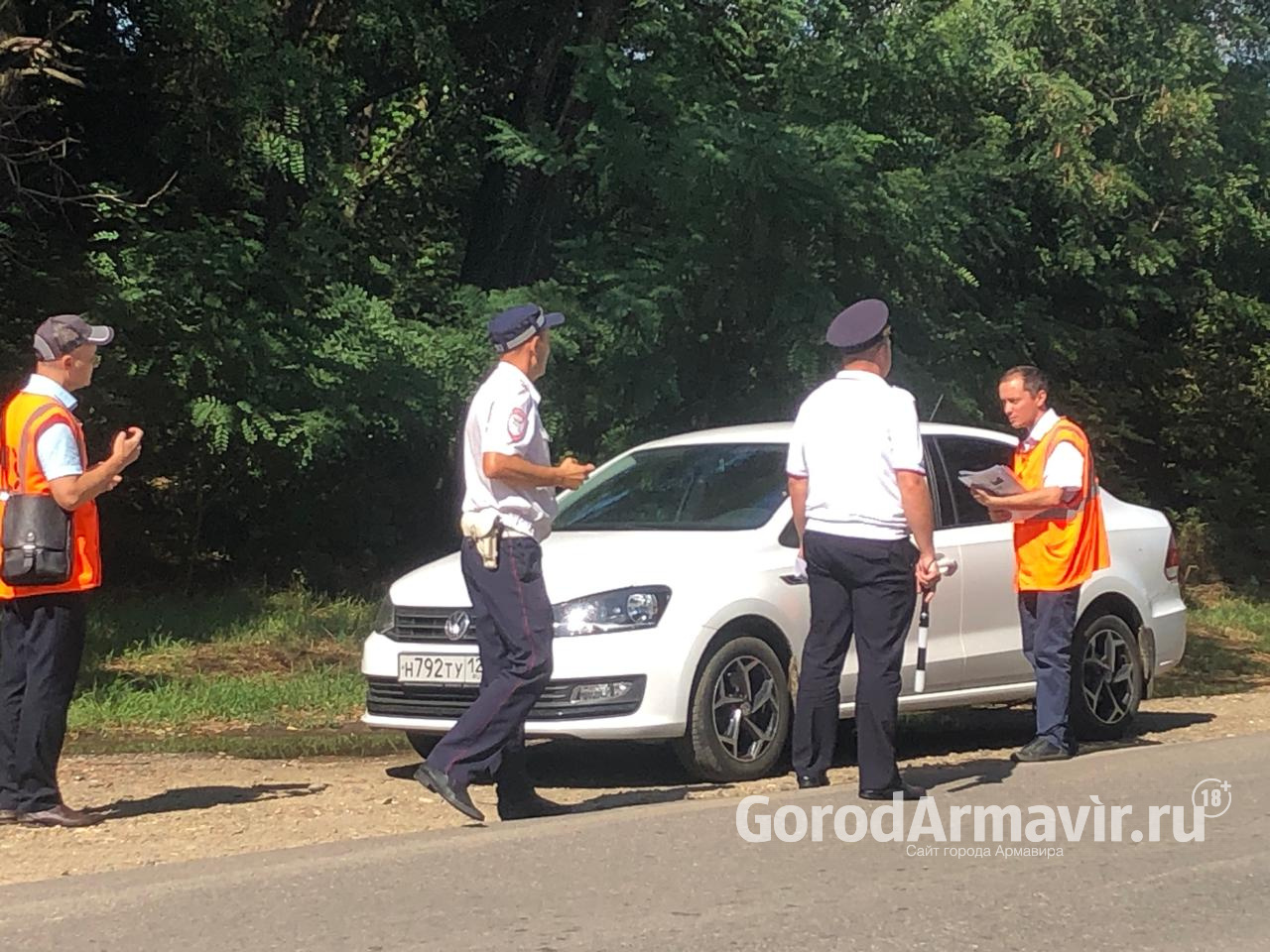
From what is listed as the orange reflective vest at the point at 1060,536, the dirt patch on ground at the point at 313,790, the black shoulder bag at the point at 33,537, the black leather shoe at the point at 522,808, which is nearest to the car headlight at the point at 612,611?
the dirt patch on ground at the point at 313,790

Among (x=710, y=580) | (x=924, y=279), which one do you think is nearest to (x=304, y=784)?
(x=710, y=580)

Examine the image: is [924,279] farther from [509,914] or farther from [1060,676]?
[509,914]

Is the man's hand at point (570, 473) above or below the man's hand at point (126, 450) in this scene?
below

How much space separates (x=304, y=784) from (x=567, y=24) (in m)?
9.19

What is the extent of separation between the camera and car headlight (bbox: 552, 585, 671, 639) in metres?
7.88

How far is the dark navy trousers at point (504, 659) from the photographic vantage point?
6.74m

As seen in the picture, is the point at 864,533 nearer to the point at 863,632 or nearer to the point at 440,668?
the point at 863,632

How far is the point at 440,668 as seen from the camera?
8.05m

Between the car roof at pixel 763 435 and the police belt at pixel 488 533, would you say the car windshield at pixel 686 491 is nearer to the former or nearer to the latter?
the car roof at pixel 763 435

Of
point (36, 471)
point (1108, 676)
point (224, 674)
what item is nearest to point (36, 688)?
point (36, 471)

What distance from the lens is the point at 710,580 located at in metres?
8.07

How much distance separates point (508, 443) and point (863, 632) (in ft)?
5.15

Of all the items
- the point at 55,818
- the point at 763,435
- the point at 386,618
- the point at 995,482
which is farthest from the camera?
the point at 763,435

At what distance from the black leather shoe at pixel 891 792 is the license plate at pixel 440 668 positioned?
1.73 metres
